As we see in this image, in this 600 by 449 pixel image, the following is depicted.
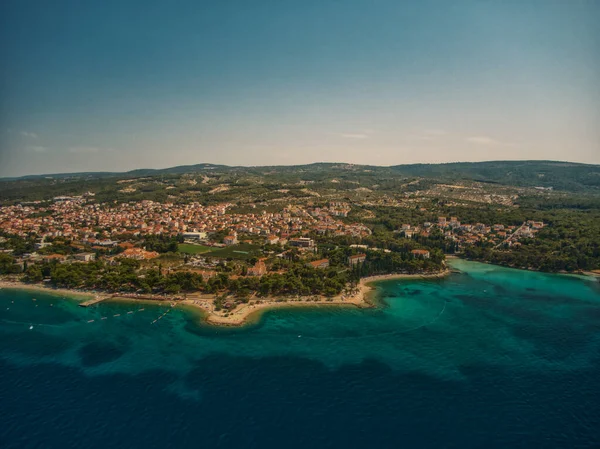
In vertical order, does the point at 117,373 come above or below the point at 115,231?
below

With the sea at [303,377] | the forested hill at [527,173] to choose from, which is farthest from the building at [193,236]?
the forested hill at [527,173]

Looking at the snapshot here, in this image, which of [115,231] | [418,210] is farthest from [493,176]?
[115,231]

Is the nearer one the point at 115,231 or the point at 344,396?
the point at 344,396

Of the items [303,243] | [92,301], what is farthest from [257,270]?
[303,243]

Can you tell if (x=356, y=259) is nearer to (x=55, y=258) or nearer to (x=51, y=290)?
(x=51, y=290)

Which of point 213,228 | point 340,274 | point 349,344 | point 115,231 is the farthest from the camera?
point 213,228

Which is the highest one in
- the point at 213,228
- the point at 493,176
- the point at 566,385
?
the point at 493,176

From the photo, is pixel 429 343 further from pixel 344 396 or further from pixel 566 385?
pixel 344 396
